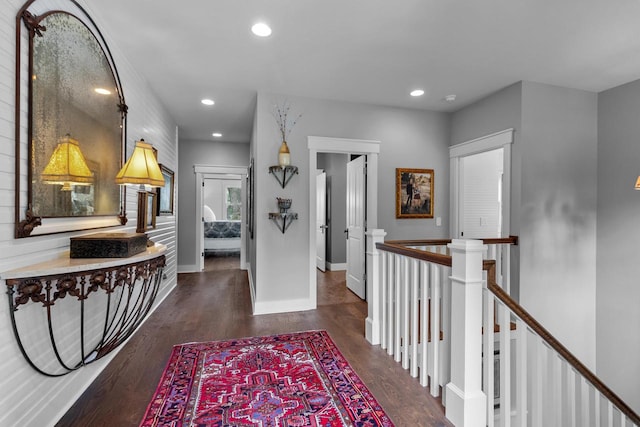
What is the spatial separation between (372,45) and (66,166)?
2375 millimetres

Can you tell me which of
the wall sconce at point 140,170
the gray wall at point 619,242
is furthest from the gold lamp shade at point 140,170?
the gray wall at point 619,242

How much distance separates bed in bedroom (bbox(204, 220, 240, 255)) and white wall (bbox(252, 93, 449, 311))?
15.3 feet

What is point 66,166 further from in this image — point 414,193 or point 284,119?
point 414,193

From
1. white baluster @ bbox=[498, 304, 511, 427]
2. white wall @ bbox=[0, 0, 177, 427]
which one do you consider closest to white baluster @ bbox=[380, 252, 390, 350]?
white baluster @ bbox=[498, 304, 511, 427]

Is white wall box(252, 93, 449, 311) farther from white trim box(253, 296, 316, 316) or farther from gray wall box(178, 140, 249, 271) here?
gray wall box(178, 140, 249, 271)

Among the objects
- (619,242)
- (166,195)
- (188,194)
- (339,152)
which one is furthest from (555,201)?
(188,194)

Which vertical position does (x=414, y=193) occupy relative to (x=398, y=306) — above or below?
above

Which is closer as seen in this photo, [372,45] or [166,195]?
[372,45]

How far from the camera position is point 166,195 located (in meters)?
4.37

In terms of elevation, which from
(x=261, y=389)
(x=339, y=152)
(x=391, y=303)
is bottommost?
(x=261, y=389)

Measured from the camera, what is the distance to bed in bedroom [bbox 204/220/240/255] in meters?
7.90

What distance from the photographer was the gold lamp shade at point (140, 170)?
2.06m

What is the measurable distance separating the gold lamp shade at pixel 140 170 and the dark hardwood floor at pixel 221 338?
1409mm

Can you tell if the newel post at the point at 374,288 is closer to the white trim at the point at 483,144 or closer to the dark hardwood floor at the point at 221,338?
the dark hardwood floor at the point at 221,338
